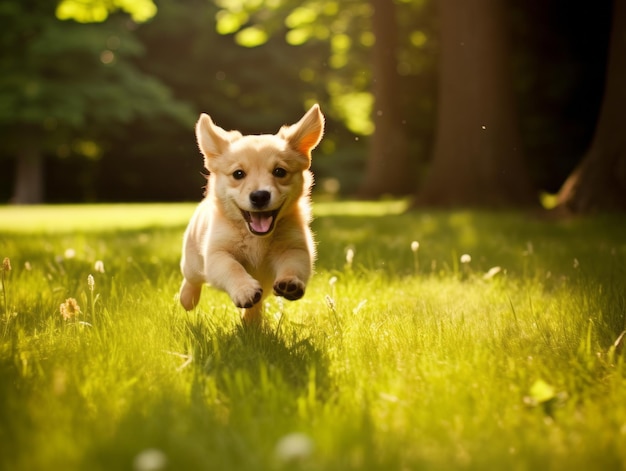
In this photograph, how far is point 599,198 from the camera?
865 cm

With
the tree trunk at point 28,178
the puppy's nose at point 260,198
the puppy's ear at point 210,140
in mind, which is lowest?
the tree trunk at point 28,178

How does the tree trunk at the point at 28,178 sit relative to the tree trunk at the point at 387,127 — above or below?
below

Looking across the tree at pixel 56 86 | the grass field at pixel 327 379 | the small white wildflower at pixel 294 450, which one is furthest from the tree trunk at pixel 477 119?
the tree at pixel 56 86

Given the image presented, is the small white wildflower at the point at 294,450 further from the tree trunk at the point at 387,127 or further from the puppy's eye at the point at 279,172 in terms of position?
the tree trunk at the point at 387,127

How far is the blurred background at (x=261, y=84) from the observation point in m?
16.7

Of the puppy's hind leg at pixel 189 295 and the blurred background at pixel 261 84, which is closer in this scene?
the puppy's hind leg at pixel 189 295

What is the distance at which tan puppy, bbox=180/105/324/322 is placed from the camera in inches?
137

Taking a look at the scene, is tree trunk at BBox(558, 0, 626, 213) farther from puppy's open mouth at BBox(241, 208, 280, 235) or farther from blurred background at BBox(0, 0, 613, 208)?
puppy's open mouth at BBox(241, 208, 280, 235)

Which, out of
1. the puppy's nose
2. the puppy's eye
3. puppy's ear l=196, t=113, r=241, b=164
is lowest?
the puppy's nose

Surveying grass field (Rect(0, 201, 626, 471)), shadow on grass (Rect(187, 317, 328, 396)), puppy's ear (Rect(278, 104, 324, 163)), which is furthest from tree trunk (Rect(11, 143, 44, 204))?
shadow on grass (Rect(187, 317, 328, 396))

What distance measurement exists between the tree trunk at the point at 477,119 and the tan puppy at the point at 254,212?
25.5 ft

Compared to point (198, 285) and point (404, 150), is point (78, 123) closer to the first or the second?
point (404, 150)

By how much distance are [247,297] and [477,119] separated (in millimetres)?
9157

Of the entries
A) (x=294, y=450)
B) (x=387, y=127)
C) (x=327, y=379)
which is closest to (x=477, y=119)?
(x=387, y=127)
